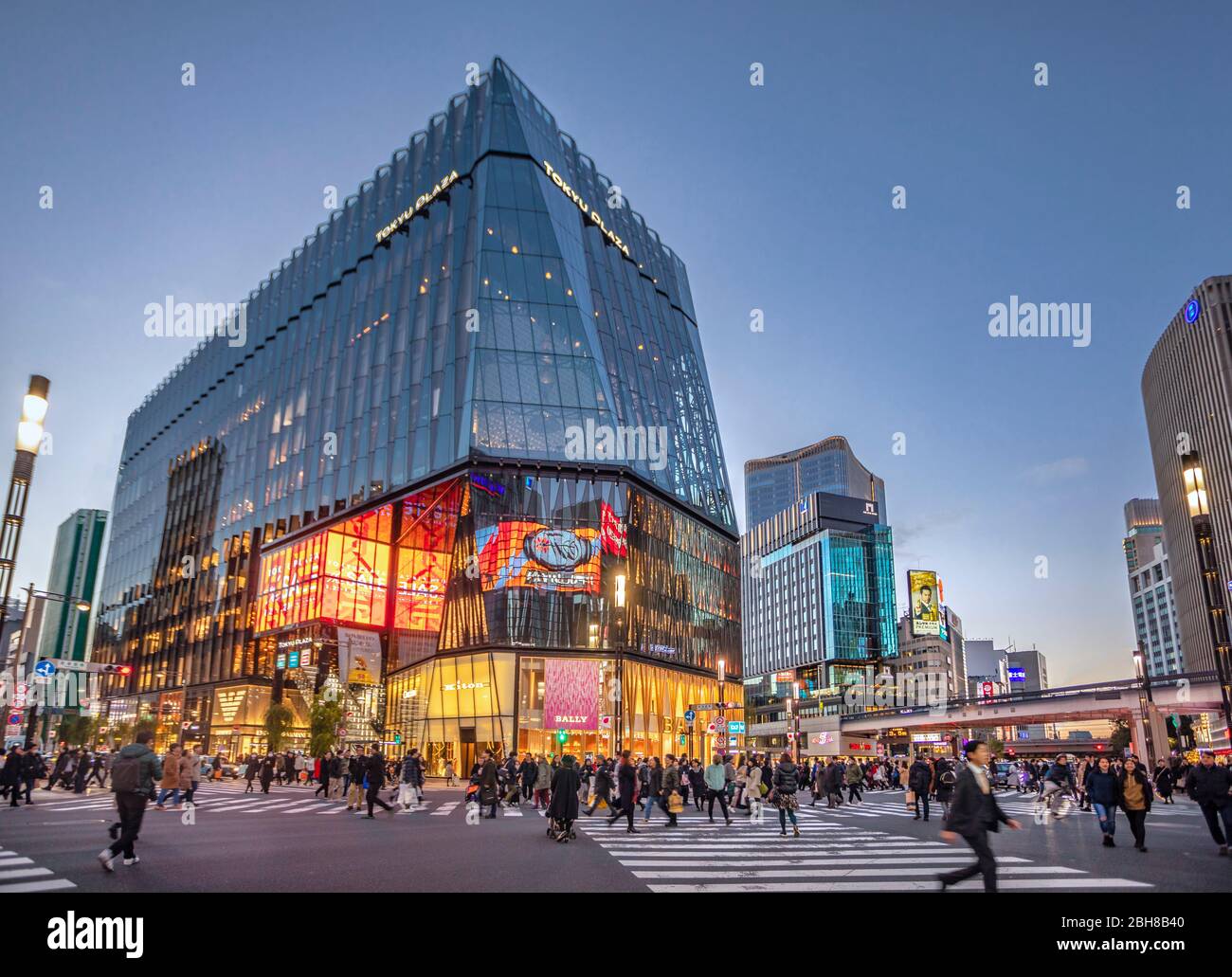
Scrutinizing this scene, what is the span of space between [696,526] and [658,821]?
4499cm

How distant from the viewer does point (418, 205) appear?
212ft

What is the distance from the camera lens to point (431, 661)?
55.9m

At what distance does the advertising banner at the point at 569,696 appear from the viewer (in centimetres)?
5041

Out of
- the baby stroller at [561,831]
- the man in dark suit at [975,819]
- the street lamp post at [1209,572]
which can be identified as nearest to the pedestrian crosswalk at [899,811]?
the street lamp post at [1209,572]

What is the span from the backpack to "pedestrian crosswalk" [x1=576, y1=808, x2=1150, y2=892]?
6886mm

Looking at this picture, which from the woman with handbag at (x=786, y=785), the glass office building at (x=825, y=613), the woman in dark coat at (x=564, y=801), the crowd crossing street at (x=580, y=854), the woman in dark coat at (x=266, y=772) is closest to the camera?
the crowd crossing street at (x=580, y=854)

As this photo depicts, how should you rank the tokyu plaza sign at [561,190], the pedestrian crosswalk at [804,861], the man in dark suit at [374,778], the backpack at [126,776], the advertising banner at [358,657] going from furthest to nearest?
the tokyu plaza sign at [561,190]
the advertising banner at [358,657]
the man in dark suit at [374,778]
the backpack at [126,776]
the pedestrian crosswalk at [804,861]

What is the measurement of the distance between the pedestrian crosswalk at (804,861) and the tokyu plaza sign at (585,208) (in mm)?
53669

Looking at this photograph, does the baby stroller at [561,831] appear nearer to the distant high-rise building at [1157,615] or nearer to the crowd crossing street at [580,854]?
the crowd crossing street at [580,854]

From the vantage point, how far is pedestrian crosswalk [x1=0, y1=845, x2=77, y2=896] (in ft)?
31.0

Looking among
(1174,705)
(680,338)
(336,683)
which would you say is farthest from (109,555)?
(1174,705)

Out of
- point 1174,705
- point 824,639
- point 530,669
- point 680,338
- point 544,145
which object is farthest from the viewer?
point 824,639

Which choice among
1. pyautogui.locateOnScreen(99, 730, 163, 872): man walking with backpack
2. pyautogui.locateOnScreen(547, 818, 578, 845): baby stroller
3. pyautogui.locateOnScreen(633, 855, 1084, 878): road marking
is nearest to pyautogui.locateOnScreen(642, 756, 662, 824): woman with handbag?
pyautogui.locateOnScreen(547, 818, 578, 845): baby stroller
